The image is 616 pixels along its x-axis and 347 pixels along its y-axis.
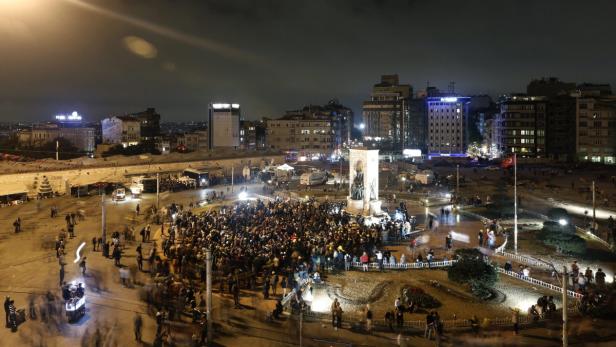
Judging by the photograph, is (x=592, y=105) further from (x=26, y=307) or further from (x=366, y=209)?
(x=26, y=307)

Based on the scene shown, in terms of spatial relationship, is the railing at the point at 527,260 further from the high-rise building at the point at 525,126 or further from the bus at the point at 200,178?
the high-rise building at the point at 525,126

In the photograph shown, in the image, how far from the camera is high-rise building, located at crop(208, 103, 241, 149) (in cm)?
10656

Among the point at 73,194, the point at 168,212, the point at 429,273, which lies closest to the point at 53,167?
the point at 73,194

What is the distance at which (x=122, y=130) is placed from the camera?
103 m

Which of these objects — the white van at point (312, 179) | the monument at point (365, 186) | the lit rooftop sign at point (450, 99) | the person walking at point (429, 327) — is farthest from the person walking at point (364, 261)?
the lit rooftop sign at point (450, 99)

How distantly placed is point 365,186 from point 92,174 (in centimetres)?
3014

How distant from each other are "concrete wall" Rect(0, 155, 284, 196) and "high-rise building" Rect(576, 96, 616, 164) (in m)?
56.7

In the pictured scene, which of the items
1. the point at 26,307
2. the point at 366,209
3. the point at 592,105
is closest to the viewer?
the point at 26,307

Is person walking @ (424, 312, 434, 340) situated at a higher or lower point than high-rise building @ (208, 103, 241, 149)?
lower

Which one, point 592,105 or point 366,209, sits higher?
point 592,105

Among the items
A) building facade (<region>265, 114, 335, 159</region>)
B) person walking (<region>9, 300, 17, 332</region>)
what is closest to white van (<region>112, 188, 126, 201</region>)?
person walking (<region>9, 300, 17, 332</region>)

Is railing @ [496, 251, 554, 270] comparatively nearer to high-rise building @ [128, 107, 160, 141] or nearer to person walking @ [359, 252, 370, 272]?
person walking @ [359, 252, 370, 272]

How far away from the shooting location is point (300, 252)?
20766 millimetres

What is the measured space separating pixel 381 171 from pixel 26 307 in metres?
52.3
